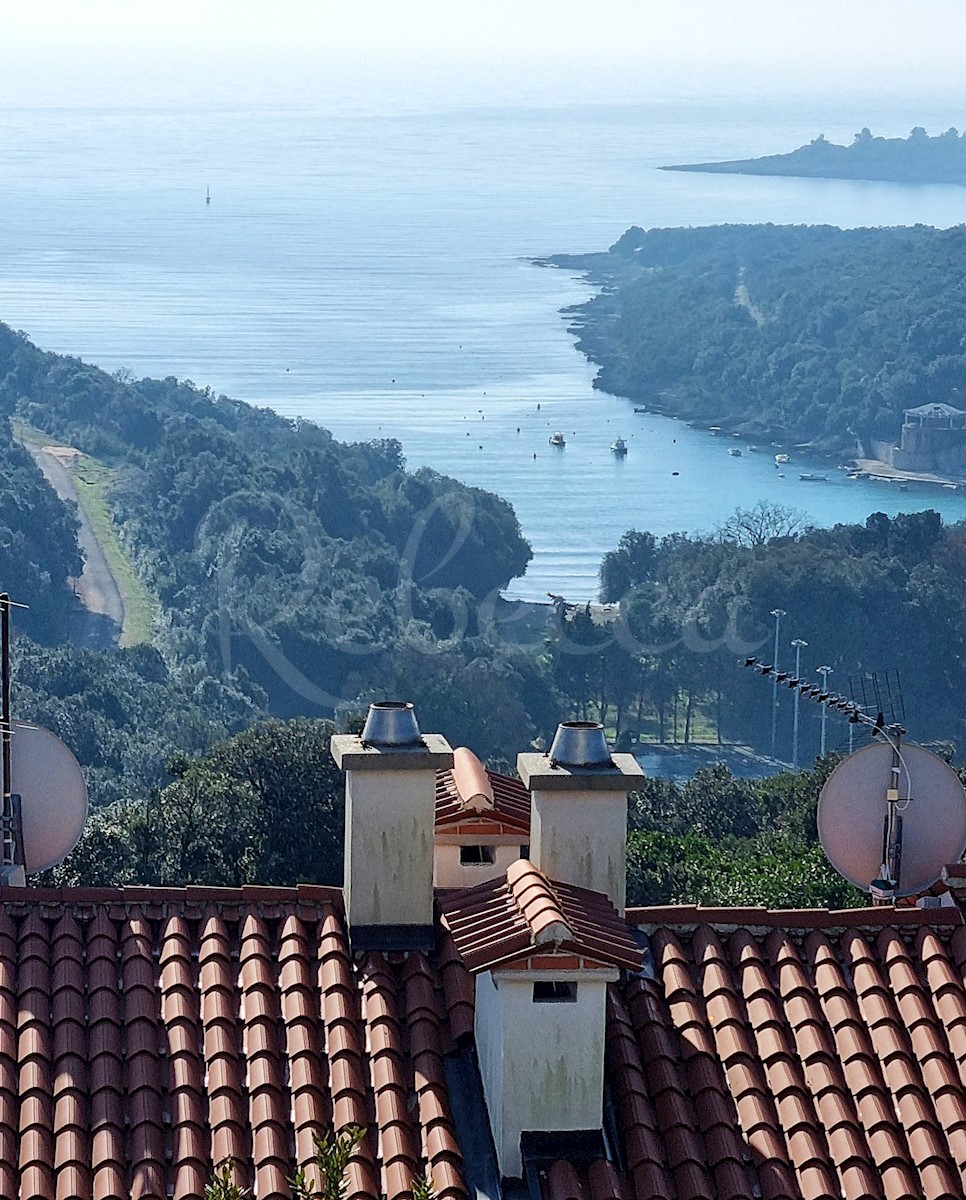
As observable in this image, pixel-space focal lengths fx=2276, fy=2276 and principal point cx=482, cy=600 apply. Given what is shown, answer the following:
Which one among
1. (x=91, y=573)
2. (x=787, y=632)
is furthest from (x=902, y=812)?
(x=91, y=573)

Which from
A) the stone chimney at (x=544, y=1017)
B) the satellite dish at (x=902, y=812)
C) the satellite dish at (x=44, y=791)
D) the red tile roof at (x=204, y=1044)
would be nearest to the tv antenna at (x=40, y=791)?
the satellite dish at (x=44, y=791)

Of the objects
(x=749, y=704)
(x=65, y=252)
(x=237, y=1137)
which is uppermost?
(x=65, y=252)

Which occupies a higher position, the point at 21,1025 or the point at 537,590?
the point at 21,1025

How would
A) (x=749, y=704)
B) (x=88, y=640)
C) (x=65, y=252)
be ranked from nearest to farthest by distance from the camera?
(x=749, y=704)
(x=88, y=640)
(x=65, y=252)

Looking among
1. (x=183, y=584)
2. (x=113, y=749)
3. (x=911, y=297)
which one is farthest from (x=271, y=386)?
(x=113, y=749)

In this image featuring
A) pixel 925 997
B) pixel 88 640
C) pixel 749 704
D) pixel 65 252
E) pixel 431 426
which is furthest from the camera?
pixel 65 252

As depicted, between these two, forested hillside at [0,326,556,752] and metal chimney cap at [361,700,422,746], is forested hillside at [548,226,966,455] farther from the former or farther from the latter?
metal chimney cap at [361,700,422,746]

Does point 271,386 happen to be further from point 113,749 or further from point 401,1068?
point 401,1068
